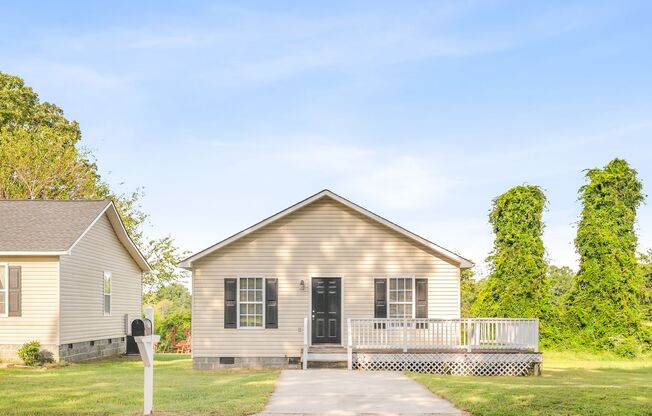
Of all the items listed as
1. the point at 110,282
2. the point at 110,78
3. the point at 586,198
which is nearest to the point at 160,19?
the point at 110,78

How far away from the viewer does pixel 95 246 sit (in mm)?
26750

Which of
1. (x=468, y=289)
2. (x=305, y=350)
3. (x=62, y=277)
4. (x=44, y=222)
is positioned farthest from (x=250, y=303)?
(x=468, y=289)

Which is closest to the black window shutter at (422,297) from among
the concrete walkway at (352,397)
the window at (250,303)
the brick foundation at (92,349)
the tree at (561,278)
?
the concrete walkway at (352,397)

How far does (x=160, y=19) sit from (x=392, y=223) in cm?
892

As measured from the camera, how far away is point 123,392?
14875mm

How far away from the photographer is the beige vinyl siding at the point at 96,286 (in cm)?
2441

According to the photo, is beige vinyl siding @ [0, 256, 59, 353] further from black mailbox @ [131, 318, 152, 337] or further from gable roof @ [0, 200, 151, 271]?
black mailbox @ [131, 318, 152, 337]

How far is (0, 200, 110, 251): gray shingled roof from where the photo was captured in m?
23.7

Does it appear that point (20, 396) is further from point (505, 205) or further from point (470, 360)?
point (505, 205)

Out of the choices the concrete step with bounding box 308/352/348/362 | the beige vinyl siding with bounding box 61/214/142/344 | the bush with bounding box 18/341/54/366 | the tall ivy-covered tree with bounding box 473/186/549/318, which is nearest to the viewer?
the concrete step with bounding box 308/352/348/362

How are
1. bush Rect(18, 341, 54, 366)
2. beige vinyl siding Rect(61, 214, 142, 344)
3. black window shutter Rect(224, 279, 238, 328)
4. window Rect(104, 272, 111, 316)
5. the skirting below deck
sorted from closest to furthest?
the skirting below deck, black window shutter Rect(224, 279, 238, 328), bush Rect(18, 341, 54, 366), beige vinyl siding Rect(61, 214, 142, 344), window Rect(104, 272, 111, 316)

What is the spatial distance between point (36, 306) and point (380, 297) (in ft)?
34.8

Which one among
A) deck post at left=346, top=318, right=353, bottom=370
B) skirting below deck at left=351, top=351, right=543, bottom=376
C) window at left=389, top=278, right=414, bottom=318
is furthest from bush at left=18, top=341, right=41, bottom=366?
window at left=389, top=278, right=414, bottom=318

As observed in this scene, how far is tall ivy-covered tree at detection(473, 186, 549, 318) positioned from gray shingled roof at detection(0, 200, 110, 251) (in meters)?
14.2
